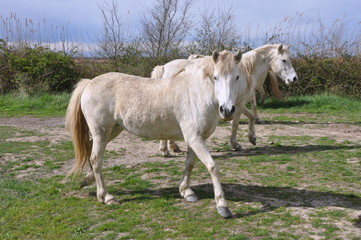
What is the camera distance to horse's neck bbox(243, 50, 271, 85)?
759 centimetres

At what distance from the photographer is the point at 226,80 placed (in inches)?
161

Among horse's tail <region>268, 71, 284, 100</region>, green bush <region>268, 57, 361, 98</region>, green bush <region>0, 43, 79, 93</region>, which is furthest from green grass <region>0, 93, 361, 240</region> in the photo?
green bush <region>0, 43, 79, 93</region>

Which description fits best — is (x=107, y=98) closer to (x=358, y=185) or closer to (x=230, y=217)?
(x=230, y=217)

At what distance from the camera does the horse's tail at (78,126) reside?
199 inches

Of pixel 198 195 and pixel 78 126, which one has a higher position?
pixel 78 126

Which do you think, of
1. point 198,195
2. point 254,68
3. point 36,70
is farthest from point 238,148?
point 36,70

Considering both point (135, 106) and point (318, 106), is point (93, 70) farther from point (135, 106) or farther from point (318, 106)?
point (135, 106)

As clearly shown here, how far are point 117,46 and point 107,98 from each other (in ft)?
42.2

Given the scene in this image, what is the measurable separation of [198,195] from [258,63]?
12.6 ft

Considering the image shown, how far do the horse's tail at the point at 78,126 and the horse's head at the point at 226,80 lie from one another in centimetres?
187

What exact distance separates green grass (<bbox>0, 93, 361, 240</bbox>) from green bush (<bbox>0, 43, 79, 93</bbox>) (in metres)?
8.68

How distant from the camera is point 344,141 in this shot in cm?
820

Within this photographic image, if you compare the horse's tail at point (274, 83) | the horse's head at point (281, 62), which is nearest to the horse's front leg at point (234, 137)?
the horse's head at point (281, 62)

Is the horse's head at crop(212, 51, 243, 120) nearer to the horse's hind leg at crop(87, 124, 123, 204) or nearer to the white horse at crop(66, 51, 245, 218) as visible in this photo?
the white horse at crop(66, 51, 245, 218)
